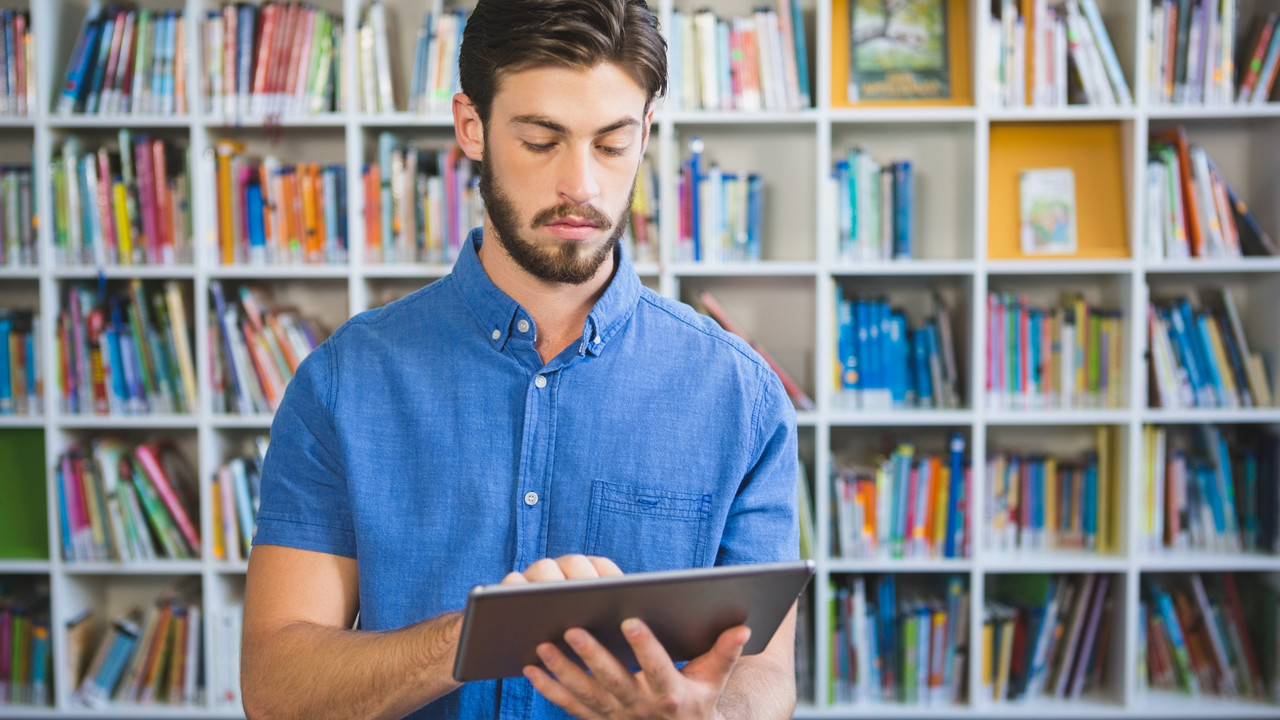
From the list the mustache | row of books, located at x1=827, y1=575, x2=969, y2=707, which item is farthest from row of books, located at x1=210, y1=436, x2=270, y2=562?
the mustache

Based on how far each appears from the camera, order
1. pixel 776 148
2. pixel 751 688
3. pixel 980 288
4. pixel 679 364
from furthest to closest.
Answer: pixel 776 148, pixel 980 288, pixel 679 364, pixel 751 688

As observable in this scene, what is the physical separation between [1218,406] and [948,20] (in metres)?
1.22

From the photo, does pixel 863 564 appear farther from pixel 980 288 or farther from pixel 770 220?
pixel 770 220

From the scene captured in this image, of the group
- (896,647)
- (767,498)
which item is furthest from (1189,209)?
(767,498)

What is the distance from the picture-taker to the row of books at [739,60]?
2.58 m

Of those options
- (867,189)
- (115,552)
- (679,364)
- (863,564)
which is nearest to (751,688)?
(679,364)

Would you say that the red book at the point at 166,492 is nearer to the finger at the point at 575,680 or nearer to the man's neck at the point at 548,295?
the man's neck at the point at 548,295

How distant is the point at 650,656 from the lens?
932mm

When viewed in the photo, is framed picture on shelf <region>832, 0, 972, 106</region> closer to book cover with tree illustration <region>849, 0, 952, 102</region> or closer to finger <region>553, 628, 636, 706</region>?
book cover with tree illustration <region>849, 0, 952, 102</region>

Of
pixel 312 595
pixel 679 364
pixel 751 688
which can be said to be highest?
pixel 679 364

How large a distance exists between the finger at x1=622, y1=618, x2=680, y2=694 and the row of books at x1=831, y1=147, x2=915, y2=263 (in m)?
1.84

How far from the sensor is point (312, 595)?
3.94ft

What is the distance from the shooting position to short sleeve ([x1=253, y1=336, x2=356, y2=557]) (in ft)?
3.94

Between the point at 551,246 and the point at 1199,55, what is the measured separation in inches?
83.7
